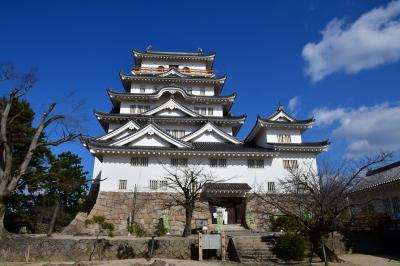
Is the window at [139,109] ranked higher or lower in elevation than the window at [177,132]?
higher

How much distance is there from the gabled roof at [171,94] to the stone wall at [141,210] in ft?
36.4

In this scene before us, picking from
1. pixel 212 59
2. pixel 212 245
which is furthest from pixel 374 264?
pixel 212 59

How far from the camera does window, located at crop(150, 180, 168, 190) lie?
23.6m

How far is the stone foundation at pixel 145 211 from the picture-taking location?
2214 centimetres

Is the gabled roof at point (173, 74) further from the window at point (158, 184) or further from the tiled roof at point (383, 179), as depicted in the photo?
the tiled roof at point (383, 179)

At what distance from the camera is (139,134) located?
81.5 feet

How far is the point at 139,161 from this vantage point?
24109 mm

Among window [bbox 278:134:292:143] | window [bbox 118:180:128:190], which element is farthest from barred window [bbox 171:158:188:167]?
window [bbox 278:134:292:143]

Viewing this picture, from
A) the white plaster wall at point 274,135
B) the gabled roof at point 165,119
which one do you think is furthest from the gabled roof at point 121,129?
the white plaster wall at point 274,135

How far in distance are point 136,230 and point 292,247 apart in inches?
397

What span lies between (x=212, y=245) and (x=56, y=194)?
68.6ft

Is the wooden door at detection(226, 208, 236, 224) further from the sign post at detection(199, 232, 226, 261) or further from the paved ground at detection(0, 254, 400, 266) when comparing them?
the paved ground at detection(0, 254, 400, 266)

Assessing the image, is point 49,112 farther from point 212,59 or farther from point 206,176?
point 212,59

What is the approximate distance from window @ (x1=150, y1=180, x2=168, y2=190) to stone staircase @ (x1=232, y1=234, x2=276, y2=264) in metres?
8.48
